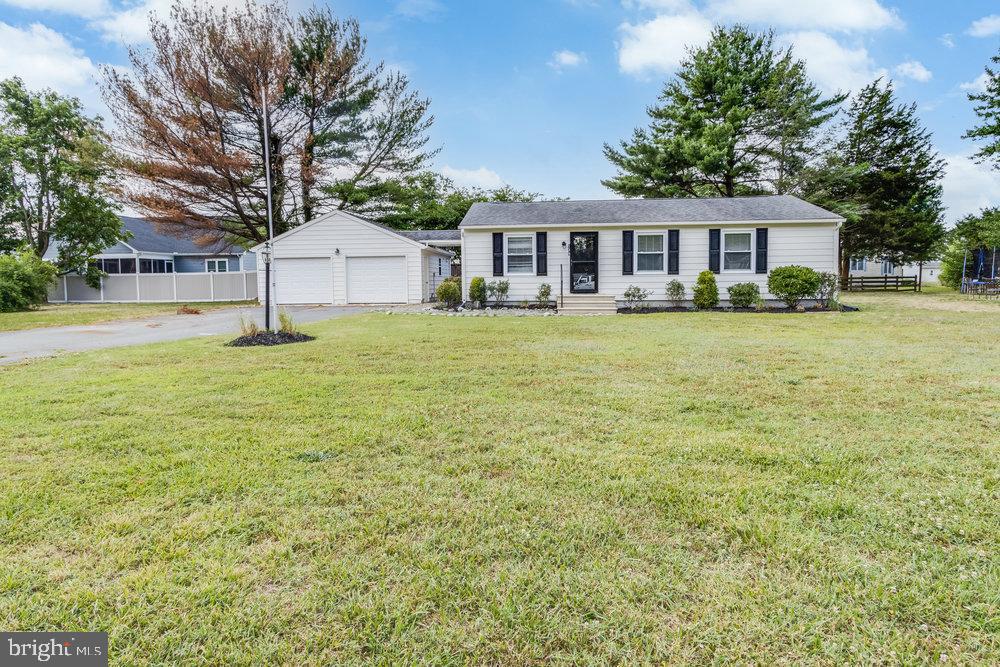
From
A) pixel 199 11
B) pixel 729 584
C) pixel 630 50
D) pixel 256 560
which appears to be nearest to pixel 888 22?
pixel 630 50

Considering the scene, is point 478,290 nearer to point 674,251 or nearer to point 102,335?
point 674,251

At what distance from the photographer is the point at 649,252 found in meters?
15.4

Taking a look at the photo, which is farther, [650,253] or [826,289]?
[650,253]

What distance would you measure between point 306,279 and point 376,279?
2.59m

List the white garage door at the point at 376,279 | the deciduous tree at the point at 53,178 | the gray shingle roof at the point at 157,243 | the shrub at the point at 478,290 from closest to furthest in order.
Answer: the shrub at the point at 478,290 < the white garage door at the point at 376,279 < the deciduous tree at the point at 53,178 < the gray shingle roof at the point at 157,243

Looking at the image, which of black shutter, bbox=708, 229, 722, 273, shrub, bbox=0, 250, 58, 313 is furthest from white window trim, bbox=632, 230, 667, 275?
shrub, bbox=0, 250, 58, 313

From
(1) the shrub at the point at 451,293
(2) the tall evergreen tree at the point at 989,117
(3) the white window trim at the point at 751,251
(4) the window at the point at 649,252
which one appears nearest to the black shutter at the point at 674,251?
(4) the window at the point at 649,252

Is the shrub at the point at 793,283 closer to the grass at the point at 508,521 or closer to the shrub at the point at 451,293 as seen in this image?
the shrub at the point at 451,293

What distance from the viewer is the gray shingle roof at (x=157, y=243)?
27125 mm

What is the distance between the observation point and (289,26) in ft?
69.5

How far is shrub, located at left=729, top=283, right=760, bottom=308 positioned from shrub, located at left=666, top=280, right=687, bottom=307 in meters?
1.30

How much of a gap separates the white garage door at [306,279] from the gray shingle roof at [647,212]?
624 centimetres

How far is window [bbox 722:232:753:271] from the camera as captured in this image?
15016 mm

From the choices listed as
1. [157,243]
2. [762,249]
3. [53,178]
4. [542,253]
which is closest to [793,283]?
[762,249]
